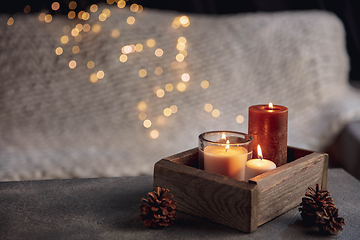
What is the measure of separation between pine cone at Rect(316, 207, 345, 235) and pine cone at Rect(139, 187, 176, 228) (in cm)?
22

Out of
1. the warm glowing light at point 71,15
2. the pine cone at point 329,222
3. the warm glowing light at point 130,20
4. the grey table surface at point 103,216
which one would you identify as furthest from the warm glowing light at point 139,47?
the pine cone at point 329,222

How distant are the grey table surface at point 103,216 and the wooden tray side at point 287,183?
2 cm

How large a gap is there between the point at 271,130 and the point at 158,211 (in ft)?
0.81

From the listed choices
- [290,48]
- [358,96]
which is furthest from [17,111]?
[358,96]

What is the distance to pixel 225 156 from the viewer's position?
0.57m

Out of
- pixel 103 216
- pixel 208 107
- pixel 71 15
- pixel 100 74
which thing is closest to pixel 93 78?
pixel 100 74

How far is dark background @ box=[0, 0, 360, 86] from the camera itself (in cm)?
144

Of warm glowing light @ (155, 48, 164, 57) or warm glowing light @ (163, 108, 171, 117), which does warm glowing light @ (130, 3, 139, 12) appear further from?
Answer: warm glowing light @ (163, 108, 171, 117)

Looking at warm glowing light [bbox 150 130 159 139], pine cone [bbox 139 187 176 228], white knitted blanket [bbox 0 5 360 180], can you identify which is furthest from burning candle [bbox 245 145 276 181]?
warm glowing light [bbox 150 130 159 139]

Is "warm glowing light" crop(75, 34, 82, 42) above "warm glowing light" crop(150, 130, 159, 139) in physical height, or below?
above

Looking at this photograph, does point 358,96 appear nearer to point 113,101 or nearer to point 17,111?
point 113,101

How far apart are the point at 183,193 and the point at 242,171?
4.4 inches

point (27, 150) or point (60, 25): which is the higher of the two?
point (60, 25)

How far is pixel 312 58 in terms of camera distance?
1.42m
